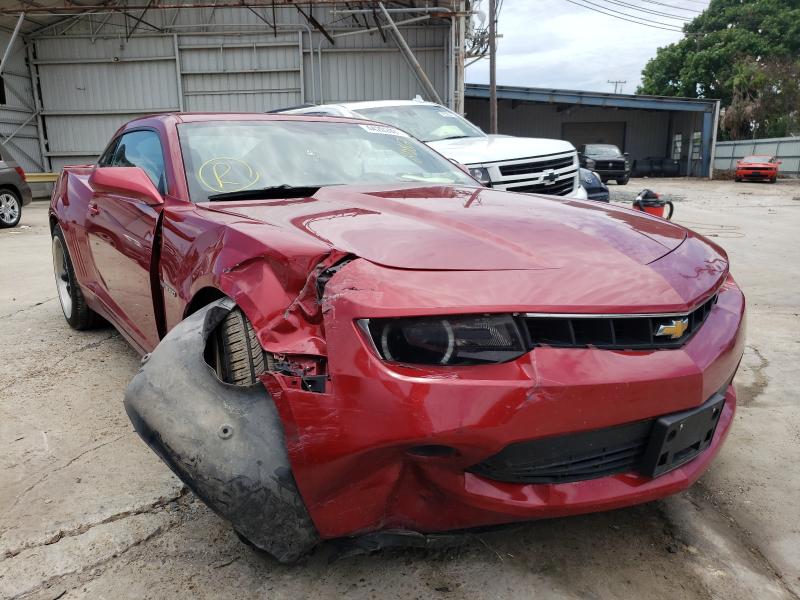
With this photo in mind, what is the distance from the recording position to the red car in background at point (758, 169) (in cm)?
2503

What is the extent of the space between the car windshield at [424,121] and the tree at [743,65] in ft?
111

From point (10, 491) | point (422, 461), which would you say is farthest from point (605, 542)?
point (10, 491)

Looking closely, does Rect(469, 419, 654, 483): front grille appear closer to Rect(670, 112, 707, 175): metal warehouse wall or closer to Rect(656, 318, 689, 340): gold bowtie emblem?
Rect(656, 318, 689, 340): gold bowtie emblem

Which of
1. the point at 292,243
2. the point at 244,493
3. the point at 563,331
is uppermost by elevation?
the point at 292,243

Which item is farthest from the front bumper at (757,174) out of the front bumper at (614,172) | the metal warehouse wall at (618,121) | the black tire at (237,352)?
the black tire at (237,352)

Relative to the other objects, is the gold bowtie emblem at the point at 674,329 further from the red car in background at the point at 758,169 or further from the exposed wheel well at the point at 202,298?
the red car in background at the point at 758,169

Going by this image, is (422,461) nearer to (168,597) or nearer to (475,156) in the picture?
(168,597)

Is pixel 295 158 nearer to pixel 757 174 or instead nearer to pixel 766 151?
pixel 757 174

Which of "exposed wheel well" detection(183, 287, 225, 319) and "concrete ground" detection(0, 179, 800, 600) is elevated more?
"exposed wheel well" detection(183, 287, 225, 319)

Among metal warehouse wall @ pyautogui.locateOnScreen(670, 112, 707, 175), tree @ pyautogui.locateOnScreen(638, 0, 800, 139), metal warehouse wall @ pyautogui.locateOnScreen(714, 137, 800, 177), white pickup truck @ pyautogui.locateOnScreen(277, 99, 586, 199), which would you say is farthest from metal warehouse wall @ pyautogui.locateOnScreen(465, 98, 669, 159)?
white pickup truck @ pyautogui.locateOnScreen(277, 99, 586, 199)

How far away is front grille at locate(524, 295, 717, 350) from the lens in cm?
148

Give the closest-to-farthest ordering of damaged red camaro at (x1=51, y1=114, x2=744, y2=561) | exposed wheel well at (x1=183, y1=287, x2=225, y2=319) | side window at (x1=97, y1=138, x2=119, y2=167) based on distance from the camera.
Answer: damaged red camaro at (x1=51, y1=114, x2=744, y2=561) → exposed wheel well at (x1=183, y1=287, x2=225, y2=319) → side window at (x1=97, y1=138, x2=119, y2=167)

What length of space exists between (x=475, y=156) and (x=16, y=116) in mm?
18173

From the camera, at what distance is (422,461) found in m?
1.45
